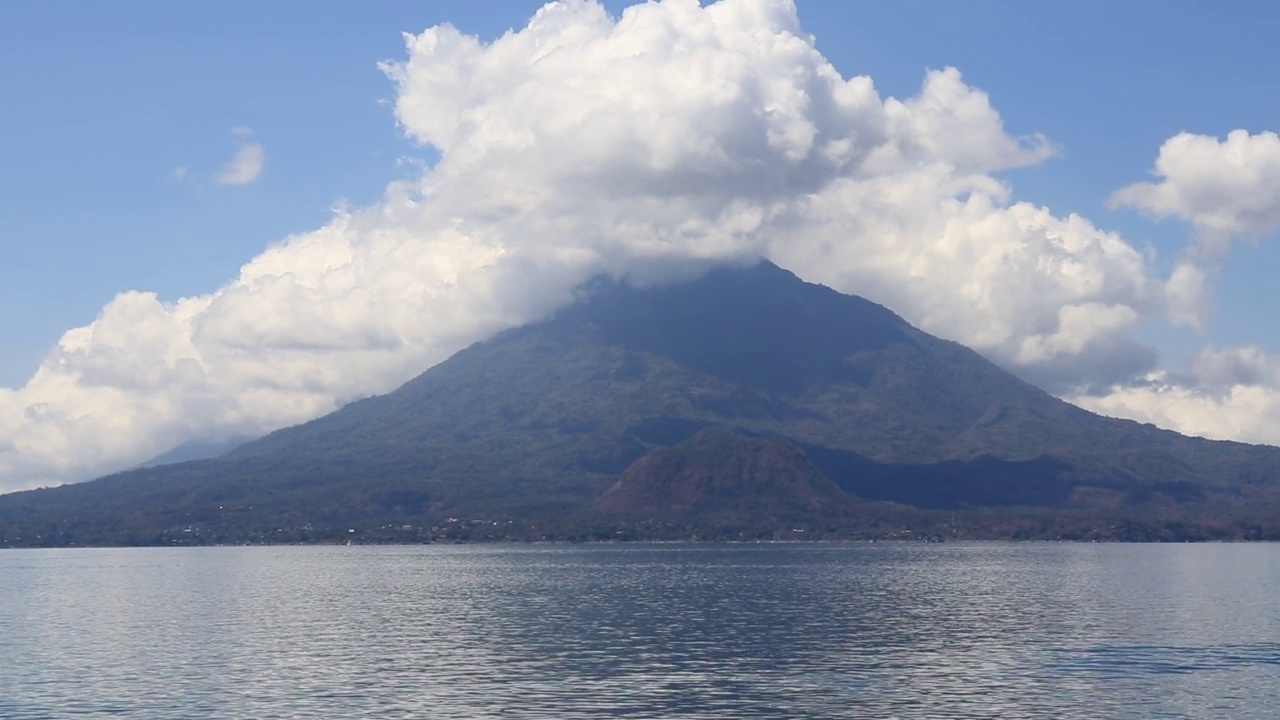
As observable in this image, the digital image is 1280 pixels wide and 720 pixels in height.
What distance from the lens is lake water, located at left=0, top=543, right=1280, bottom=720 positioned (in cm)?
6438

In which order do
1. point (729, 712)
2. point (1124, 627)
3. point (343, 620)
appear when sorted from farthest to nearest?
point (343, 620), point (1124, 627), point (729, 712)

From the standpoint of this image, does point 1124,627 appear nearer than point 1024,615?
Yes

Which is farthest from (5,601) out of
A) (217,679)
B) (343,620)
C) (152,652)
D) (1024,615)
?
(1024,615)

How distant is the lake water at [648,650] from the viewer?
6438 centimetres

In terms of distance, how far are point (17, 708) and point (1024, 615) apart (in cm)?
7168

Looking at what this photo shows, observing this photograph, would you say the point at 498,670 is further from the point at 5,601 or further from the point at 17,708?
the point at 5,601

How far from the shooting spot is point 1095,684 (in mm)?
68938

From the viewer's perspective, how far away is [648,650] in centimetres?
8381

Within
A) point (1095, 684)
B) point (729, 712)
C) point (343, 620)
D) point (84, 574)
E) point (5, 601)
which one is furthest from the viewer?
point (84, 574)

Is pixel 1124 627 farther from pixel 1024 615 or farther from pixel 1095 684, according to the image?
pixel 1095 684

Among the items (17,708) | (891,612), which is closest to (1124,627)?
(891,612)

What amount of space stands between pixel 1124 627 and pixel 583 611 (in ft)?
133

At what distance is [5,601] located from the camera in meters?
133

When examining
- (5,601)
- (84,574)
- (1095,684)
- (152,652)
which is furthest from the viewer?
(84,574)
